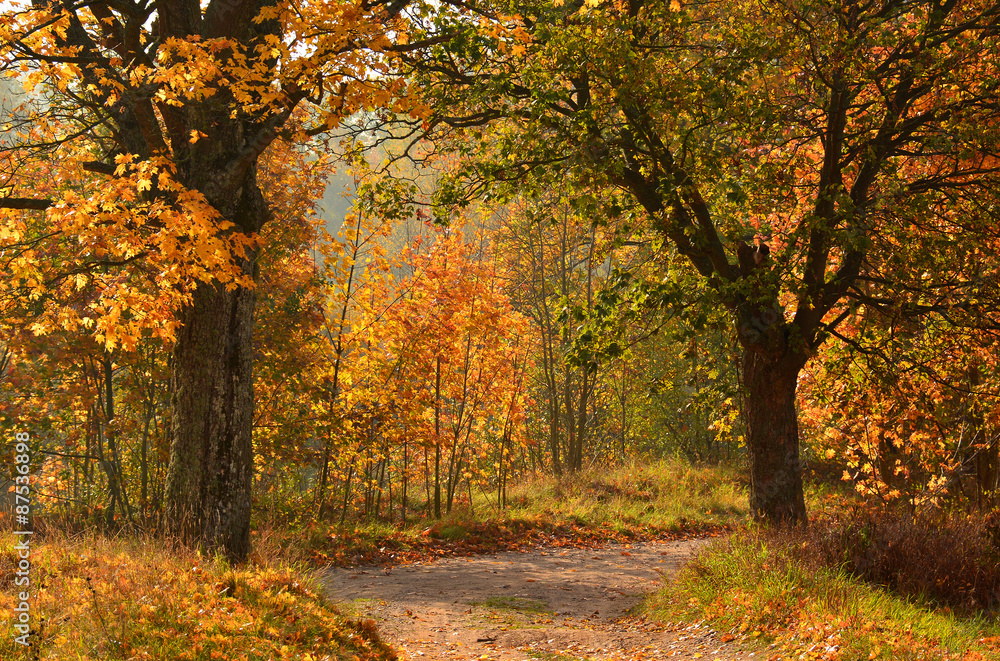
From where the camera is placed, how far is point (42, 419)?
1116 centimetres

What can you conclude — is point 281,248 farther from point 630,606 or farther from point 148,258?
point 630,606

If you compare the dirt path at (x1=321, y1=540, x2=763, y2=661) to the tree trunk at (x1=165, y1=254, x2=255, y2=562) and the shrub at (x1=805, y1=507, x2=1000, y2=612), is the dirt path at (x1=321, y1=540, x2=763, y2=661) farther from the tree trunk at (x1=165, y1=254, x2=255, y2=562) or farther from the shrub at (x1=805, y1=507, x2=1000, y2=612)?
the shrub at (x1=805, y1=507, x2=1000, y2=612)

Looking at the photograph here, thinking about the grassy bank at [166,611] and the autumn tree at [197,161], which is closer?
the grassy bank at [166,611]

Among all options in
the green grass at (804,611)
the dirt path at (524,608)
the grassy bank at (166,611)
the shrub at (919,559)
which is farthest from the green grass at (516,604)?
the shrub at (919,559)

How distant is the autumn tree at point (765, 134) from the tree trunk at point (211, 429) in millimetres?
2996

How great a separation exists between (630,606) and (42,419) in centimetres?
972

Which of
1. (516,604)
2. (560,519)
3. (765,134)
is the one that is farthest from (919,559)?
(560,519)

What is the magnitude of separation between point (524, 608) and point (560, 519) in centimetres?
605

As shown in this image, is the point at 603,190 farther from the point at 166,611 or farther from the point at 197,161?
the point at 166,611

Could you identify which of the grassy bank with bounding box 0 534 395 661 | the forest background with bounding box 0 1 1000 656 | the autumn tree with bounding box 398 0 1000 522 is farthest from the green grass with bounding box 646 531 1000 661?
the grassy bank with bounding box 0 534 395 661

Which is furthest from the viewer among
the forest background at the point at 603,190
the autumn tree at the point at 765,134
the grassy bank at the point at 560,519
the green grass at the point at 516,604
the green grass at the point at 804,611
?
the grassy bank at the point at 560,519

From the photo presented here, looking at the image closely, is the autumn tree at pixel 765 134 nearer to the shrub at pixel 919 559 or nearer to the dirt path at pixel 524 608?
the shrub at pixel 919 559

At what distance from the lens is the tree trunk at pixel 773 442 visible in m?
8.09

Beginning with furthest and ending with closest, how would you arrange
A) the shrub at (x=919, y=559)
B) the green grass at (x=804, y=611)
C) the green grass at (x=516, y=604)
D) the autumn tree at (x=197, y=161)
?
the green grass at (x=516, y=604) → the shrub at (x=919, y=559) → the autumn tree at (x=197, y=161) → the green grass at (x=804, y=611)
